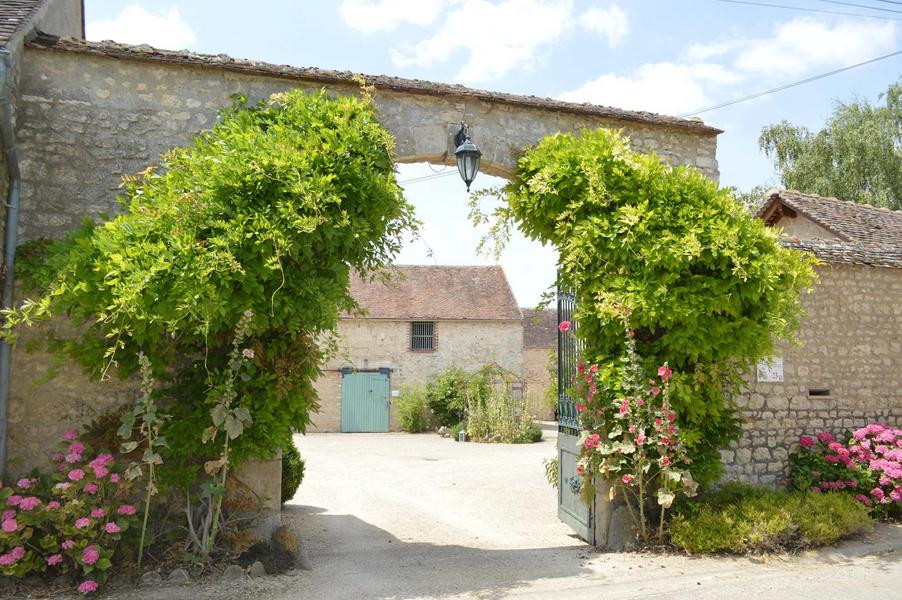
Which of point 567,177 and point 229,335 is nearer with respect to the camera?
point 229,335

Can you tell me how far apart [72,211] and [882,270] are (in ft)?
28.1

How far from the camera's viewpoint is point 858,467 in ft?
23.5

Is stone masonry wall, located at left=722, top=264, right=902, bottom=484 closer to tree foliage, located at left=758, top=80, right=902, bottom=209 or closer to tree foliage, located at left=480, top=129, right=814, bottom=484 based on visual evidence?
tree foliage, located at left=480, top=129, right=814, bottom=484

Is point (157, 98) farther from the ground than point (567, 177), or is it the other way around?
point (157, 98)

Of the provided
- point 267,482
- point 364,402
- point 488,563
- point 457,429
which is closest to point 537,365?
point 364,402

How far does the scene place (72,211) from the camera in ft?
18.5

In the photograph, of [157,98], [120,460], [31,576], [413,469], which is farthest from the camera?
[413,469]

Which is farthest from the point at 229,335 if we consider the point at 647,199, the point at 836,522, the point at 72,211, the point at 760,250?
the point at 836,522

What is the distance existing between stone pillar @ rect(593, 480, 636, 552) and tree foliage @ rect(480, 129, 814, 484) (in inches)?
30.0

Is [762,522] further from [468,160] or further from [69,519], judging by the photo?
[69,519]

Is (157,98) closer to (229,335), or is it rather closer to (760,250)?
(229,335)

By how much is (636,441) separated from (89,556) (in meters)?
4.22

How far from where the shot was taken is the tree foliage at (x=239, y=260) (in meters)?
4.79

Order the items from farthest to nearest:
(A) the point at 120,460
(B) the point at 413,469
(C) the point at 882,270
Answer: (B) the point at 413,469, (C) the point at 882,270, (A) the point at 120,460
